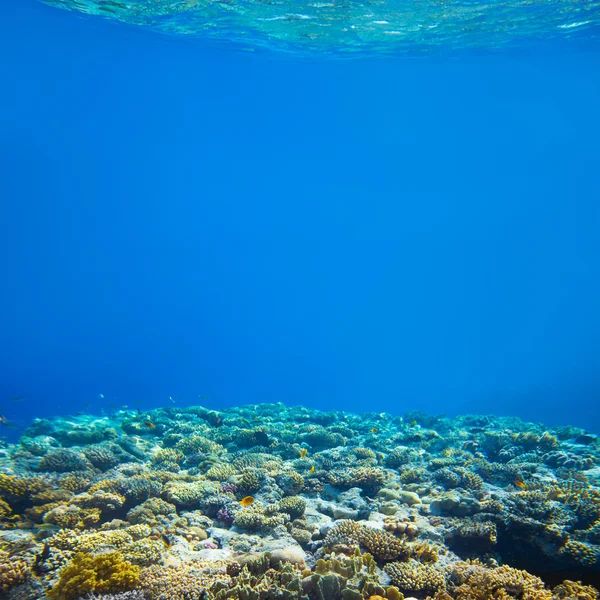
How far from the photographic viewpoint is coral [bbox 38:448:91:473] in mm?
9672

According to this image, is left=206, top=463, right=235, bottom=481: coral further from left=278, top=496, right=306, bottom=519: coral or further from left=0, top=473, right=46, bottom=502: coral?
left=0, top=473, right=46, bottom=502: coral

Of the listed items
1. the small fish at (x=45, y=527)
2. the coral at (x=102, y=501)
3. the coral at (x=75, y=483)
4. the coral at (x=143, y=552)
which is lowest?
the coral at (x=143, y=552)

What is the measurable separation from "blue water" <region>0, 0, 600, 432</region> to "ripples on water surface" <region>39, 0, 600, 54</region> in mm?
2564

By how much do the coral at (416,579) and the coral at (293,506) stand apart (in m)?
2.67

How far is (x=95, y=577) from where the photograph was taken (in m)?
4.78

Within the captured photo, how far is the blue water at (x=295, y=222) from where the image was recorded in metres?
48.0

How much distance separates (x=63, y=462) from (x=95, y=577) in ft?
19.8

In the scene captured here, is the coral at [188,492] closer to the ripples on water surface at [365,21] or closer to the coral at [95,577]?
the coral at [95,577]

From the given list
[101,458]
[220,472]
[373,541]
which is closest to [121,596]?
[373,541]

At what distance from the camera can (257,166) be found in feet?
349

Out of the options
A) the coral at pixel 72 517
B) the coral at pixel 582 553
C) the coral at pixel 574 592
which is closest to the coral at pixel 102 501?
the coral at pixel 72 517

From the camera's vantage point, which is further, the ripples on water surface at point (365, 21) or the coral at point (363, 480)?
the ripples on water surface at point (365, 21)

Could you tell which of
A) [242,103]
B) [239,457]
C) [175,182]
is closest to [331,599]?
[239,457]

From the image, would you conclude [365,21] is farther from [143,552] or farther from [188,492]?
[143,552]
